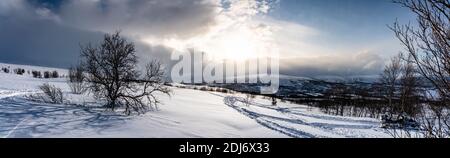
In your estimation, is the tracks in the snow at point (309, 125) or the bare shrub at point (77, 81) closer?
the tracks in the snow at point (309, 125)

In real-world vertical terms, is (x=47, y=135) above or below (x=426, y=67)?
below

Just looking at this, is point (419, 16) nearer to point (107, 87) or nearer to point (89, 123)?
point (89, 123)

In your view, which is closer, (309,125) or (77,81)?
(309,125)

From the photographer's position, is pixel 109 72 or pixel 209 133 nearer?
pixel 209 133

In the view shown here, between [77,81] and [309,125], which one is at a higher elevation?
[77,81]

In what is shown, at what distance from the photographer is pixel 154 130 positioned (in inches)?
443

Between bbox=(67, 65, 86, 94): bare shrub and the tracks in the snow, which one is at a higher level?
bbox=(67, 65, 86, 94): bare shrub

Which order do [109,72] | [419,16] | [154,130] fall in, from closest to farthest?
[419,16], [154,130], [109,72]

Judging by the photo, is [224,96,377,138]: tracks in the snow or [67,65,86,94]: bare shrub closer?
[224,96,377,138]: tracks in the snow

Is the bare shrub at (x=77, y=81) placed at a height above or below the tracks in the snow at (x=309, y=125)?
above
